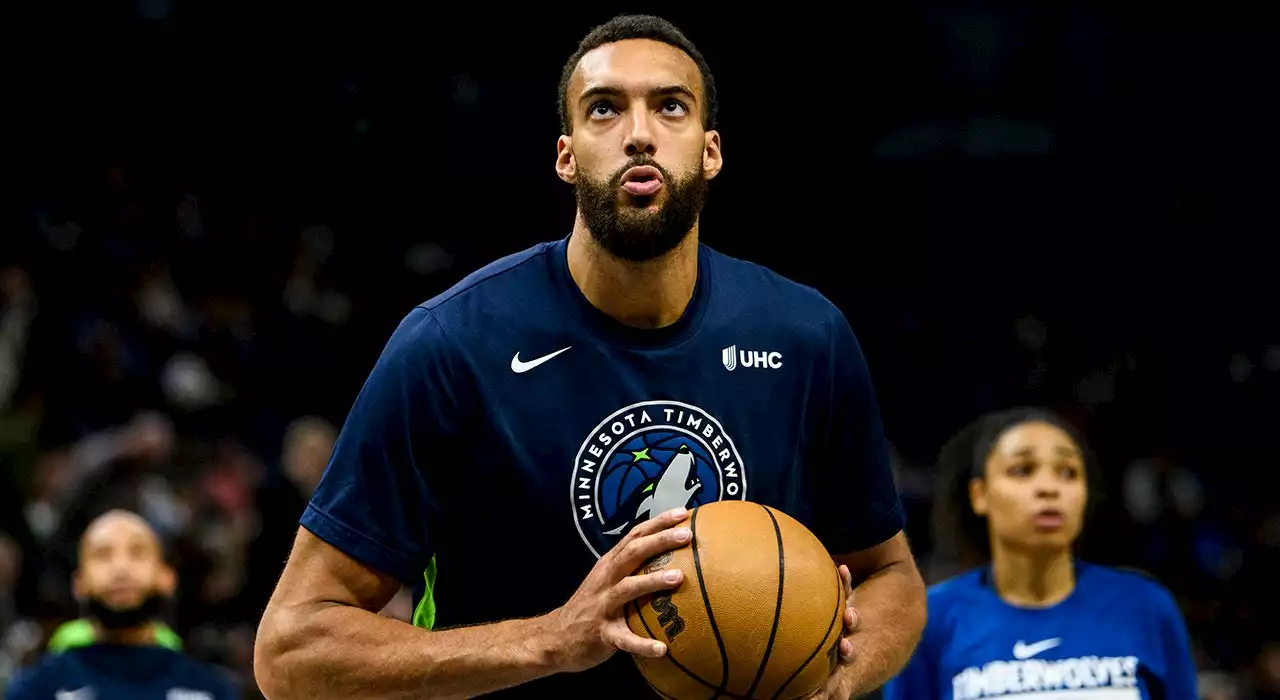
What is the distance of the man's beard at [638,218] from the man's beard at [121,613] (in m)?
3.36

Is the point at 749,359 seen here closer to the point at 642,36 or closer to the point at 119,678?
the point at 642,36

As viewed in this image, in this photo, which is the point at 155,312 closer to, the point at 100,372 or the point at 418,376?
the point at 100,372

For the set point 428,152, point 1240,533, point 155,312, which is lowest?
point 1240,533

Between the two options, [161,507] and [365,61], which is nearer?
[161,507]

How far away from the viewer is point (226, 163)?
13453mm

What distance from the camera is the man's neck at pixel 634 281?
3.46 meters

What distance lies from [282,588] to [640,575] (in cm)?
85

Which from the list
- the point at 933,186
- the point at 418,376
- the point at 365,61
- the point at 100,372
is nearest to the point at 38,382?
the point at 100,372

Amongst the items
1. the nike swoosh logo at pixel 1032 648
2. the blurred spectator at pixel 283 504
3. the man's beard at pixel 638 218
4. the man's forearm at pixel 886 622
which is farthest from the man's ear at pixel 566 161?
the blurred spectator at pixel 283 504

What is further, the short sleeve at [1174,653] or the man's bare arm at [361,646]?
the short sleeve at [1174,653]

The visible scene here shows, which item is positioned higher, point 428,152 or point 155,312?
point 428,152

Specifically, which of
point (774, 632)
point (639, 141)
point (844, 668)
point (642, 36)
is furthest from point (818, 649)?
point (642, 36)

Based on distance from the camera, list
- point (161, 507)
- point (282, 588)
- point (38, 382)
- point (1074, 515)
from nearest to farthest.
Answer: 1. point (282, 588)
2. point (1074, 515)
3. point (161, 507)
4. point (38, 382)

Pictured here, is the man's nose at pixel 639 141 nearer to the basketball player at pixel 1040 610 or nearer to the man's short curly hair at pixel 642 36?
the man's short curly hair at pixel 642 36
